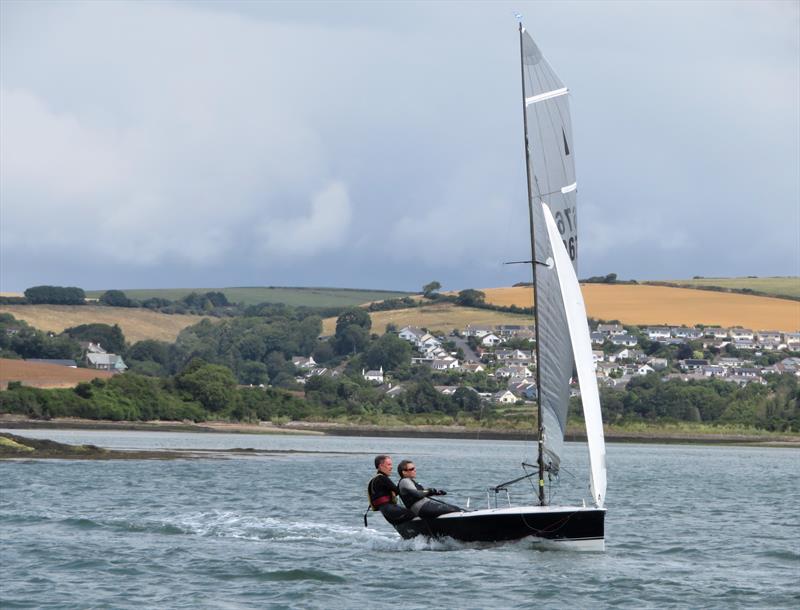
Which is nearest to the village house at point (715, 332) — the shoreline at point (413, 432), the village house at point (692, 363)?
the village house at point (692, 363)

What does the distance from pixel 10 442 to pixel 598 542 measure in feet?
130

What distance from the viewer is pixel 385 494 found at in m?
30.1

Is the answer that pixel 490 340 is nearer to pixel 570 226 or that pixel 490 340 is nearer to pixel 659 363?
pixel 659 363

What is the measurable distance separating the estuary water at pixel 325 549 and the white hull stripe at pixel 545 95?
8.39 meters

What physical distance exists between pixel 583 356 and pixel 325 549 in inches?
256

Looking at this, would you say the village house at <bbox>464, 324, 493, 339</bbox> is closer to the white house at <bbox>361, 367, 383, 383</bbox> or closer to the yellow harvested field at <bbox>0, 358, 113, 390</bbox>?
the white house at <bbox>361, 367, 383, 383</bbox>

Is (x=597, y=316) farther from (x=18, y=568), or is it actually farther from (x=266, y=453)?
(x=18, y=568)

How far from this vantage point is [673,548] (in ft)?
109

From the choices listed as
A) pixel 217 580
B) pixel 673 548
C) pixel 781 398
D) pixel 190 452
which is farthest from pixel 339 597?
pixel 781 398

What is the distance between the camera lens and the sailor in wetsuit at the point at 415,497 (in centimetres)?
2969

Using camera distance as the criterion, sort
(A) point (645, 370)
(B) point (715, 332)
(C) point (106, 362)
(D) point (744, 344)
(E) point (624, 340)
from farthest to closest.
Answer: (B) point (715, 332) → (E) point (624, 340) → (D) point (744, 344) → (C) point (106, 362) → (A) point (645, 370)

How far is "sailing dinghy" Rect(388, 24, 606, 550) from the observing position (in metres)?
29.7

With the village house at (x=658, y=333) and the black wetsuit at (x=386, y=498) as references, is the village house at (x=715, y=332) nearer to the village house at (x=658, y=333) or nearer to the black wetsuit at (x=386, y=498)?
the village house at (x=658, y=333)

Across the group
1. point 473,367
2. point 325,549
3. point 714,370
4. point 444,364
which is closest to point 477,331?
point 444,364
